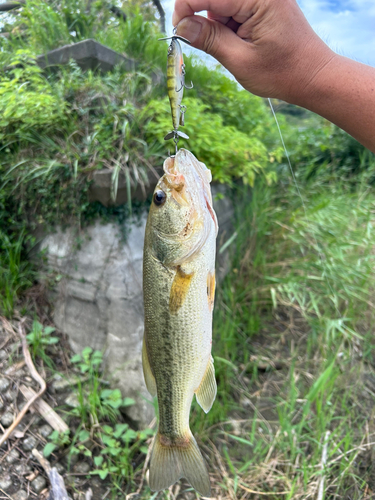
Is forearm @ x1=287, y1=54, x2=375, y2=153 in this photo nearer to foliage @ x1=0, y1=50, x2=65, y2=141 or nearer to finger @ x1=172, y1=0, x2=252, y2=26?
finger @ x1=172, y1=0, x2=252, y2=26

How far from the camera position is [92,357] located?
9.20 feet

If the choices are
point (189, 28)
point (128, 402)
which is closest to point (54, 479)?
point (128, 402)

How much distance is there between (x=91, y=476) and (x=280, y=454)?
1.30m

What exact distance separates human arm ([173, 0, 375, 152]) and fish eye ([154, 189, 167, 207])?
26.5 inches

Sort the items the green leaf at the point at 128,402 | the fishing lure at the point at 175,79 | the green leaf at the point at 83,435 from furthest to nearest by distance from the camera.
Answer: the green leaf at the point at 128,402 < the green leaf at the point at 83,435 < the fishing lure at the point at 175,79

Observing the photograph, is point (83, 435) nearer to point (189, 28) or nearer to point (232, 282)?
point (232, 282)

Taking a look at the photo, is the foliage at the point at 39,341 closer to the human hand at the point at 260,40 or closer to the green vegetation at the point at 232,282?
the green vegetation at the point at 232,282

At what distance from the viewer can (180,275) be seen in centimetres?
122

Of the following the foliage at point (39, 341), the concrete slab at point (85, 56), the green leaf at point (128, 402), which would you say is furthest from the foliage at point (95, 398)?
the concrete slab at point (85, 56)

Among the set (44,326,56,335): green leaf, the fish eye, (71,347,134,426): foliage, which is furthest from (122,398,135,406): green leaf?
the fish eye

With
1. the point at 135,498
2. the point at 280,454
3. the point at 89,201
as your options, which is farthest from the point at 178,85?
the point at 135,498

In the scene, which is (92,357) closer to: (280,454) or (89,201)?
(89,201)

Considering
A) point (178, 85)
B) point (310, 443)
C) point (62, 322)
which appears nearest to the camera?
point (178, 85)

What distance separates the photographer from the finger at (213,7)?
1.27m
